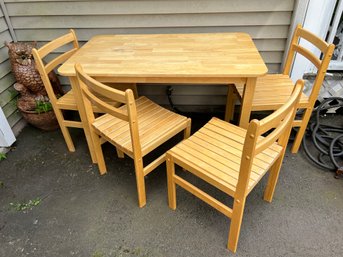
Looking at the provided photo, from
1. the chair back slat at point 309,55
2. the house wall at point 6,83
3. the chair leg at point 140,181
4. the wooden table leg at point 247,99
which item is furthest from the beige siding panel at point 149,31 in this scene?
the chair leg at point 140,181

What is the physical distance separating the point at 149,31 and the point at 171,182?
132cm

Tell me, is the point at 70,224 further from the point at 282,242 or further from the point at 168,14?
the point at 168,14

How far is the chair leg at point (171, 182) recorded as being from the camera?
153 cm

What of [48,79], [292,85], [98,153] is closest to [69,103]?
[48,79]

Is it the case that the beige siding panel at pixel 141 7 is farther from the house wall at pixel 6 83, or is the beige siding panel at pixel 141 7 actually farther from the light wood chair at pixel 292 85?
the light wood chair at pixel 292 85

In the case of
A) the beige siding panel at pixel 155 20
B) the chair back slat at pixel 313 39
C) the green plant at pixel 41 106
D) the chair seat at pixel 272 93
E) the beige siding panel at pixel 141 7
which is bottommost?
the green plant at pixel 41 106

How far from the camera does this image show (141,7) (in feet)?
7.02

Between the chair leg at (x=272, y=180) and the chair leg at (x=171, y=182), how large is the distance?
61cm

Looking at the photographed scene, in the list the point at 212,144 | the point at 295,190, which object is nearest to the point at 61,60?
the point at 212,144

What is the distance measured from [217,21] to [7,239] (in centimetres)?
213

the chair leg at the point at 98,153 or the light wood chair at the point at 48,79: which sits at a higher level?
the light wood chair at the point at 48,79

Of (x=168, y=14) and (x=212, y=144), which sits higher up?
(x=168, y=14)

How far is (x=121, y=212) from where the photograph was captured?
5.79 feet

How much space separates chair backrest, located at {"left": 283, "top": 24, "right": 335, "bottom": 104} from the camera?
1687 mm
